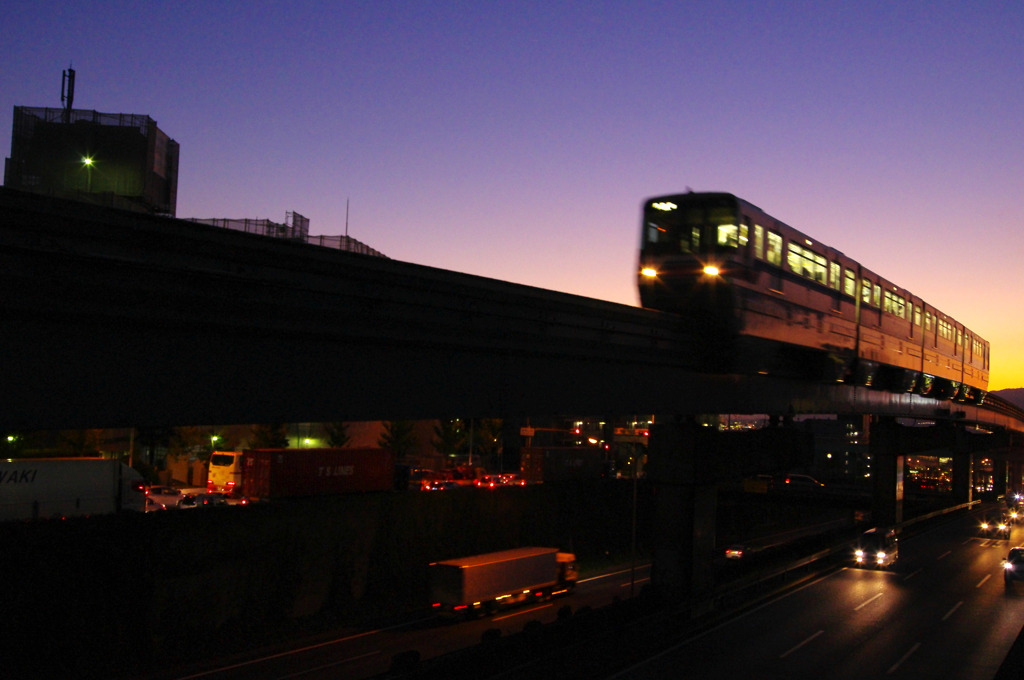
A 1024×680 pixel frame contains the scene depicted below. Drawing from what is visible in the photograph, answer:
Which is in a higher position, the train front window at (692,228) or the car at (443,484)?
the train front window at (692,228)

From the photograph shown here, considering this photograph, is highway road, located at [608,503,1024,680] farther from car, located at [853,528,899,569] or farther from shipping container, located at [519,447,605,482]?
shipping container, located at [519,447,605,482]

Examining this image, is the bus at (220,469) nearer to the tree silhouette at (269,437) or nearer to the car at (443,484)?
A: the tree silhouette at (269,437)

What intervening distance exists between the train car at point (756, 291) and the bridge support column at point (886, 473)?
62.9 ft

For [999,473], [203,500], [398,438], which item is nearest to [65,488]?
[203,500]

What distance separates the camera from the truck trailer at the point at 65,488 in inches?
1081

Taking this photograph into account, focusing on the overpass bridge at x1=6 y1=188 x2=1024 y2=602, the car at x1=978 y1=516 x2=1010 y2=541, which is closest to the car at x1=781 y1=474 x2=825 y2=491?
the car at x1=978 y1=516 x2=1010 y2=541

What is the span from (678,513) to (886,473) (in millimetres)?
31591

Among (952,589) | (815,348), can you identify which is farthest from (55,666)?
(952,589)

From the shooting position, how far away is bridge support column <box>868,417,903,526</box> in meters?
46.8

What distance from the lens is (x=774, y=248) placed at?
866 inches

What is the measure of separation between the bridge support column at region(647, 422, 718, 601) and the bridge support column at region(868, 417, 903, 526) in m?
30.3

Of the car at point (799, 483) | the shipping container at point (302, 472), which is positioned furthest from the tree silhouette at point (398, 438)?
the car at point (799, 483)

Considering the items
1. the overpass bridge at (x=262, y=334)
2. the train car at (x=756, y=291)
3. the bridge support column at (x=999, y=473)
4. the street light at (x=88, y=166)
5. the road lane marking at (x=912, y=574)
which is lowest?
the bridge support column at (x=999, y=473)

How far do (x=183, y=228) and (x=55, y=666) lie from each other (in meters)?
16.8
